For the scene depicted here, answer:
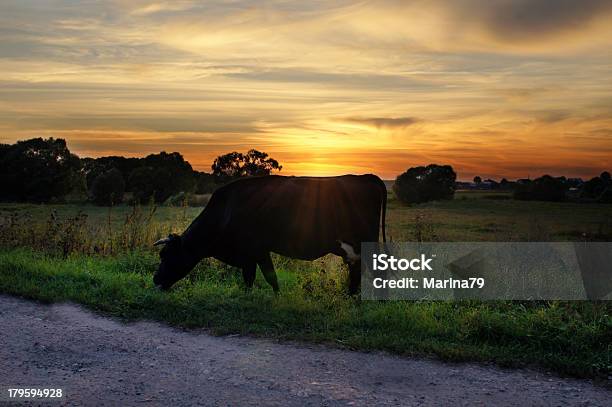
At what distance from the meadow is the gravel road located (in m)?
0.42

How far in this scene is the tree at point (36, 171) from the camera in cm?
4450

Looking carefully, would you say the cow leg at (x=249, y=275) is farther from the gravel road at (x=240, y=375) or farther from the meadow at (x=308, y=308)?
the gravel road at (x=240, y=375)

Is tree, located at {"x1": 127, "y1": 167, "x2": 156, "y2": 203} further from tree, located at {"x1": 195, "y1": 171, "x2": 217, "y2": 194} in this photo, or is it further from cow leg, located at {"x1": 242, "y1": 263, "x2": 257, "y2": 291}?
cow leg, located at {"x1": 242, "y1": 263, "x2": 257, "y2": 291}

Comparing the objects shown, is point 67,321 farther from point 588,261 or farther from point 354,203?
point 588,261

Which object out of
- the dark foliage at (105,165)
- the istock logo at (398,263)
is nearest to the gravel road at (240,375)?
the istock logo at (398,263)

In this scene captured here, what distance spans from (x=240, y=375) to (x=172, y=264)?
436 cm

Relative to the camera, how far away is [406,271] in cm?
1046

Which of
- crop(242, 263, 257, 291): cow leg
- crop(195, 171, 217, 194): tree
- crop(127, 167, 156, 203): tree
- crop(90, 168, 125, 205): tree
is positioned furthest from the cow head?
crop(127, 167, 156, 203): tree

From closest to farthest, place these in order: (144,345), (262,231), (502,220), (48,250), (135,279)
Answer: (144,345)
(262,231)
(135,279)
(48,250)
(502,220)

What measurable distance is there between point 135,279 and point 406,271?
488cm

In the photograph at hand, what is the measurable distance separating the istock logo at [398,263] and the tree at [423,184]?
20858 millimetres

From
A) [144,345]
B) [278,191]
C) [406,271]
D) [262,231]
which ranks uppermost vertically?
[278,191]

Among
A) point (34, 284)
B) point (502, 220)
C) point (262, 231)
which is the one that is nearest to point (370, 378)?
point (262, 231)

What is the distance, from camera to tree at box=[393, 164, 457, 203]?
3156cm
